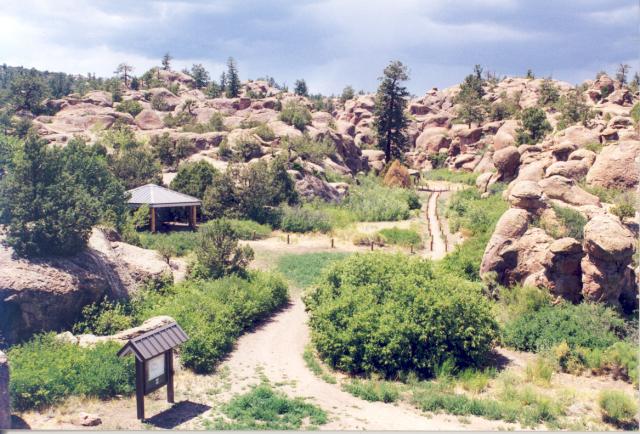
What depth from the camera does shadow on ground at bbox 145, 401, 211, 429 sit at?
1039 centimetres

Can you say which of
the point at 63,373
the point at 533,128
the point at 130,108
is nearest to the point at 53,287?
the point at 63,373

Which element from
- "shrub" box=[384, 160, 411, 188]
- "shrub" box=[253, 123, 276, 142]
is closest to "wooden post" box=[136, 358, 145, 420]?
"shrub" box=[253, 123, 276, 142]

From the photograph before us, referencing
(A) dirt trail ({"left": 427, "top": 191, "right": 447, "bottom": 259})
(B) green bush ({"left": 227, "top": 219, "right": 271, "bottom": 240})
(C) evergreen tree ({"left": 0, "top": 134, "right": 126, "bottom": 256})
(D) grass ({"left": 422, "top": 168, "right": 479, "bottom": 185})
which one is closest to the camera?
(C) evergreen tree ({"left": 0, "top": 134, "right": 126, "bottom": 256})

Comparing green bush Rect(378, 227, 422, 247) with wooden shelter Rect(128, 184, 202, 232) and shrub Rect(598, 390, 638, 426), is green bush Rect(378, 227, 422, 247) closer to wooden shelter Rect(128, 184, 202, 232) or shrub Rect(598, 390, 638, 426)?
wooden shelter Rect(128, 184, 202, 232)

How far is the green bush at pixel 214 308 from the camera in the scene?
13.7 meters

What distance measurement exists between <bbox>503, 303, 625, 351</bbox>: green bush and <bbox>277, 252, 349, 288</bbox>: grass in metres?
8.20

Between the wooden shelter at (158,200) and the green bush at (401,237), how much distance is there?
11283 mm

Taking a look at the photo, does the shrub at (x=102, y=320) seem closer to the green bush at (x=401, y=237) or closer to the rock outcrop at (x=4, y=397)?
the rock outcrop at (x=4, y=397)

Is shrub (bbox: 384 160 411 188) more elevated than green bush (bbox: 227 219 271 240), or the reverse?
shrub (bbox: 384 160 411 188)

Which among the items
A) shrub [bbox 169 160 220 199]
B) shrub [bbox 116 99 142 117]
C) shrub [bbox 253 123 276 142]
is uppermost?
shrub [bbox 116 99 142 117]

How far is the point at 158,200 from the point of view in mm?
29969

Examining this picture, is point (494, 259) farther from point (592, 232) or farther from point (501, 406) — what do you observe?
point (501, 406)

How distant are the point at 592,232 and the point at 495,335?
514 cm

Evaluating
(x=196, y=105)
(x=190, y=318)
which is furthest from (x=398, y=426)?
(x=196, y=105)
